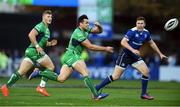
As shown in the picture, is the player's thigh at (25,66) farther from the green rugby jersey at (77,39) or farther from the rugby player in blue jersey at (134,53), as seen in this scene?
the rugby player in blue jersey at (134,53)

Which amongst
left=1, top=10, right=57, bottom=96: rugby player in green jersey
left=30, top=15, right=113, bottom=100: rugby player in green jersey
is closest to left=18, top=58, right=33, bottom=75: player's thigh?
left=1, top=10, right=57, bottom=96: rugby player in green jersey

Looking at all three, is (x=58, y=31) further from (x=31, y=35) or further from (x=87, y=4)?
(x=31, y=35)

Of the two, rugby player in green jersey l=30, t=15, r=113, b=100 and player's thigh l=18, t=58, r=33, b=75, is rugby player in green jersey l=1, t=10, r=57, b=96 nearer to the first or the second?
player's thigh l=18, t=58, r=33, b=75

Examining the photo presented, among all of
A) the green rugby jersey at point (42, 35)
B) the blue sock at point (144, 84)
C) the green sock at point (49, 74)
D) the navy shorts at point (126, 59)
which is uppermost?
the green rugby jersey at point (42, 35)

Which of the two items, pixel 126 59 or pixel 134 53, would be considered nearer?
pixel 134 53

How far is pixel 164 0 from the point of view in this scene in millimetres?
54750

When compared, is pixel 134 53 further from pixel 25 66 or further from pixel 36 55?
pixel 25 66

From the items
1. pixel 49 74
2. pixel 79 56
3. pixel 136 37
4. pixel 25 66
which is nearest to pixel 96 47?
pixel 79 56

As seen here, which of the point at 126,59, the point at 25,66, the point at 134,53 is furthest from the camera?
the point at 126,59

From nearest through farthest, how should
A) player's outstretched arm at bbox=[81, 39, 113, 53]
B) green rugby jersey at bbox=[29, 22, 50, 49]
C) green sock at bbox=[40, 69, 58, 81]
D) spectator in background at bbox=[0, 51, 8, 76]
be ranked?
player's outstretched arm at bbox=[81, 39, 113, 53] < green sock at bbox=[40, 69, 58, 81] < green rugby jersey at bbox=[29, 22, 50, 49] < spectator in background at bbox=[0, 51, 8, 76]

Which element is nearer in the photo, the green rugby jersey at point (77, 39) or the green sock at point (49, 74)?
the green rugby jersey at point (77, 39)

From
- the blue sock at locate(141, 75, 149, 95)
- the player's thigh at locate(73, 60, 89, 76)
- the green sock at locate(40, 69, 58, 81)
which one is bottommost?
the blue sock at locate(141, 75, 149, 95)

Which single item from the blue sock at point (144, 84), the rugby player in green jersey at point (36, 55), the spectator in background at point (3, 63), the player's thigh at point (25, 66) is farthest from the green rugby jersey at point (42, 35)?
the spectator in background at point (3, 63)

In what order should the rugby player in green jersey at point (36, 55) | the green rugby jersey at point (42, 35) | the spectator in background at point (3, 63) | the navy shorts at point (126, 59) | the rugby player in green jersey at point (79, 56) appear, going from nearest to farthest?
the rugby player in green jersey at point (79, 56) → the rugby player in green jersey at point (36, 55) → the green rugby jersey at point (42, 35) → the navy shorts at point (126, 59) → the spectator in background at point (3, 63)
